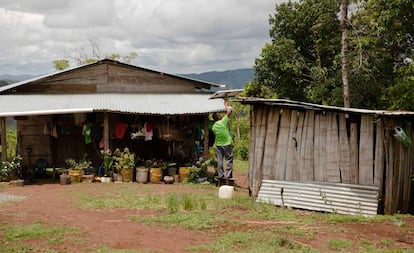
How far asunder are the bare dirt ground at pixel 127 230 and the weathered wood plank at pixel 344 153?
1.15m

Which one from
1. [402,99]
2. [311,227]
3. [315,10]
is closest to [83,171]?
[311,227]

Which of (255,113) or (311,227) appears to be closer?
(311,227)

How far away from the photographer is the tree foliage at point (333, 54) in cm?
1703

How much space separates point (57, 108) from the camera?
13.8m

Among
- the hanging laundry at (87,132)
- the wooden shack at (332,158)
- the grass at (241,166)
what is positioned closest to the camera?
the wooden shack at (332,158)

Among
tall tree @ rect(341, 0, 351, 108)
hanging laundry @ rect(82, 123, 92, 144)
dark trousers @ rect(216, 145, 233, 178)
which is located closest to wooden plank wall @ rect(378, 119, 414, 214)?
dark trousers @ rect(216, 145, 233, 178)

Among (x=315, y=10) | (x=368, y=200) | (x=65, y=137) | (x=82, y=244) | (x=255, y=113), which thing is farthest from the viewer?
(x=315, y=10)

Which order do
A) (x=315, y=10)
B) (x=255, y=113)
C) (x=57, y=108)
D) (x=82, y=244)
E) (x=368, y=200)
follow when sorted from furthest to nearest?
1. (x=315, y=10)
2. (x=57, y=108)
3. (x=255, y=113)
4. (x=368, y=200)
5. (x=82, y=244)

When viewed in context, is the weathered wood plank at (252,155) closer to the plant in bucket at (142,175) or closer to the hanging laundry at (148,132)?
the plant in bucket at (142,175)

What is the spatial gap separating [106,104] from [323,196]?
7583 mm

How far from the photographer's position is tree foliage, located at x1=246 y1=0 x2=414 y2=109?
55.9ft

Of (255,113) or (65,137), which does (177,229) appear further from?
(65,137)

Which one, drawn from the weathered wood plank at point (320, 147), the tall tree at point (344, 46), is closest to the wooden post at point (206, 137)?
the weathered wood plank at point (320, 147)

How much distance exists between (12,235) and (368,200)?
6.54 meters
